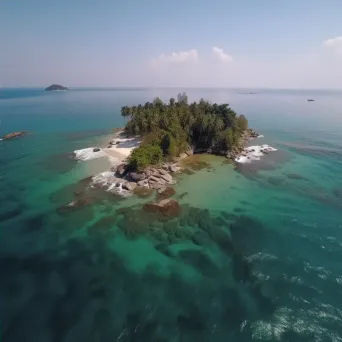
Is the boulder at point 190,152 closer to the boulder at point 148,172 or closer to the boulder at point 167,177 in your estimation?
the boulder at point 167,177

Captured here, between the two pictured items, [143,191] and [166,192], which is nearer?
[166,192]

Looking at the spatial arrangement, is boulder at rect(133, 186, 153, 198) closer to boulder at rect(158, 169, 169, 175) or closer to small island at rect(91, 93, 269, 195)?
small island at rect(91, 93, 269, 195)

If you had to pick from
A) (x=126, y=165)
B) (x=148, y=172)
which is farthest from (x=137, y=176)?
(x=126, y=165)

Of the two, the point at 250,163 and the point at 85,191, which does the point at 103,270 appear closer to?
the point at 85,191

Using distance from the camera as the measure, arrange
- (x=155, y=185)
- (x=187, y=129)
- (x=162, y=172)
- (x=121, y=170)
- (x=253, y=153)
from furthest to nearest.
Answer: (x=253, y=153)
(x=187, y=129)
(x=162, y=172)
(x=121, y=170)
(x=155, y=185)

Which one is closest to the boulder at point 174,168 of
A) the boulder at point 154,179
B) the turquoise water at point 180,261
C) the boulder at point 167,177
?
the turquoise water at point 180,261

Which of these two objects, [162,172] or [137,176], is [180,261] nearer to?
[137,176]
